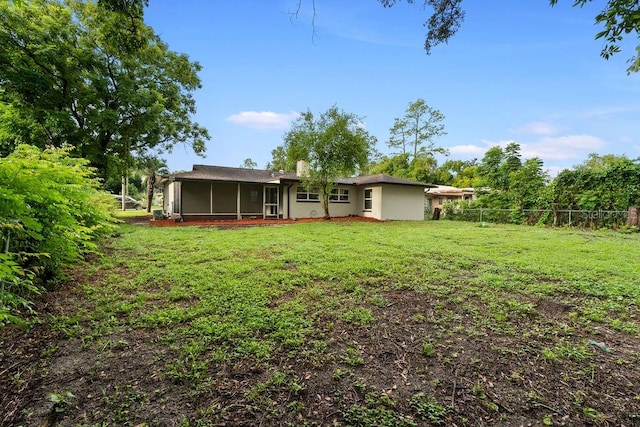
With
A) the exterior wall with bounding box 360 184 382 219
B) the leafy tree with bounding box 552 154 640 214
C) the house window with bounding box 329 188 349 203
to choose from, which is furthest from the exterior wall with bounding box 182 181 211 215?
the leafy tree with bounding box 552 154 640 214

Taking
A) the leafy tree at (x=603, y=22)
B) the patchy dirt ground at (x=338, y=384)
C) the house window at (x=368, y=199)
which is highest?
the leafy tree at (x=603, y=22)

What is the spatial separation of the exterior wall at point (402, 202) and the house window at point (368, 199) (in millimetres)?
888

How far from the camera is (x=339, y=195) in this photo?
60.1ft

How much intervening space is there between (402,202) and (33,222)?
698 inches

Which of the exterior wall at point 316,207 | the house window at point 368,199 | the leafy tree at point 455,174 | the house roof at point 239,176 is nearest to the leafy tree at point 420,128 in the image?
the leafy tree at point 455,174

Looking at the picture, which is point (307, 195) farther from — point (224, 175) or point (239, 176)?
point (224, 175)

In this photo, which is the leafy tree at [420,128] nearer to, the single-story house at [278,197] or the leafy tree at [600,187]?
the single-story house at [278,197]

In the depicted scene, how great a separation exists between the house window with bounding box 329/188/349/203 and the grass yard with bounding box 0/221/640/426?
13116 millimetres

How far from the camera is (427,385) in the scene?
89.7 inches

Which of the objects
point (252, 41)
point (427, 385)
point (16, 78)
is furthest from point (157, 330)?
point (16, 78)

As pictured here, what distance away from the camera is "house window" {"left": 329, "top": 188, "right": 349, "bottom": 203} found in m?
18.1

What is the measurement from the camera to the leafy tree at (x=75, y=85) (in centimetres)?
1061

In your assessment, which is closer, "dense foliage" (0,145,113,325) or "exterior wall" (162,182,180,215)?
"dense foliage" (0,145,113,325)

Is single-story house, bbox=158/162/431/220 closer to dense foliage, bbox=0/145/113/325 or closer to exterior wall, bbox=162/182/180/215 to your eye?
exterior wall, bbox=162/182/180/215
